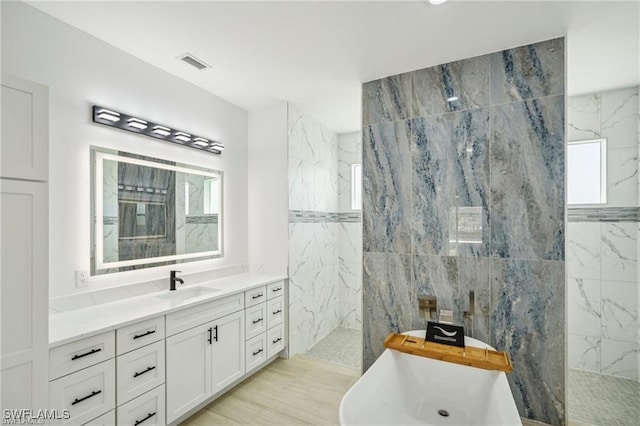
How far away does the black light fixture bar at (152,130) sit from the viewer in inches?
89.0

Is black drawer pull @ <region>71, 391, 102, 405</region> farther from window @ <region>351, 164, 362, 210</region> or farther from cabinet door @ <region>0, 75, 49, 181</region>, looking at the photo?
window @ <region>351, 164, 362, 210</region>

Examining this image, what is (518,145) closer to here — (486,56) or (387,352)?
(486,56)

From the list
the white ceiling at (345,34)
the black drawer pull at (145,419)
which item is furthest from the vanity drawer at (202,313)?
the white ceiling at (345,34)

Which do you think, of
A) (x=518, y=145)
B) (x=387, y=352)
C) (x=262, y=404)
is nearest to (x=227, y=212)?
(x=262, y=404)

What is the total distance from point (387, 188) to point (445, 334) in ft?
4.30

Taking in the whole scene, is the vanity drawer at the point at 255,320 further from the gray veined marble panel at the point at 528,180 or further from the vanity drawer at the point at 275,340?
the gray veined marble panel at the point at 528,180

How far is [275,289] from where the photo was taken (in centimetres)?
325

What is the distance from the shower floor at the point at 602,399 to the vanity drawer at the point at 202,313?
9.34 feet

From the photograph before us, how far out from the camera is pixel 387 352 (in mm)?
2273

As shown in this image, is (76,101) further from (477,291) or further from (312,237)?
(477,291)

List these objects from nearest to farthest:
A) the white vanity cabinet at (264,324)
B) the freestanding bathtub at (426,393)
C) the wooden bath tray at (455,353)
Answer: the freestanding bathtub at (426,393), the wooden bath tray at (455,353), the white vanity cabinet at (264,324)

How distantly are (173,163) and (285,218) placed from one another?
4.12ft

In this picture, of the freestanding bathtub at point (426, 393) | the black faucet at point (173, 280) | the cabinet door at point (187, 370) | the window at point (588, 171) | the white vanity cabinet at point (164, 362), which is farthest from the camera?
the window at point (588, 171)

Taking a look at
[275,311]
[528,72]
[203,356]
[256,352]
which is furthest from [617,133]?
[203,356]
